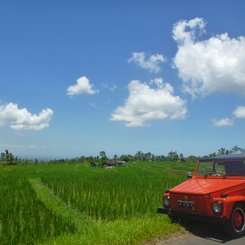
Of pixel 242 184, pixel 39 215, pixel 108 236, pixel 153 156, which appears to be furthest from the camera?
pixel 153 156

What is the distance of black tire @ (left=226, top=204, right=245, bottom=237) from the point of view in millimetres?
7884

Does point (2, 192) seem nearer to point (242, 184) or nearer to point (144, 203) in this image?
point (144, 203)

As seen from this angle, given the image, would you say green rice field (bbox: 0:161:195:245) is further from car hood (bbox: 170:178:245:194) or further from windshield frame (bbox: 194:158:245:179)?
windshield frame (bbox: 194:158:245:179)

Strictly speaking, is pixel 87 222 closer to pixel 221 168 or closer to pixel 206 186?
pixel 206 186

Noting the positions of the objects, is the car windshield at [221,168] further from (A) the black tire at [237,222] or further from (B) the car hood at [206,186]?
(A) the black tire at [237,222]

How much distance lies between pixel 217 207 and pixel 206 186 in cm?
80

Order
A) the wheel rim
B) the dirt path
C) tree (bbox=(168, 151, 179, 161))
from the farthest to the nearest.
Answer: tree (bbox=(168, 151, 179, 161)), the wheel rim, the dirt path

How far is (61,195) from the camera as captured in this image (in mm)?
16594

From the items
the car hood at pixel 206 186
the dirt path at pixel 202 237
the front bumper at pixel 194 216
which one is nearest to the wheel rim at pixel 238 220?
the dirt path at pixel 202 237

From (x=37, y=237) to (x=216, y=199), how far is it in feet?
14.3

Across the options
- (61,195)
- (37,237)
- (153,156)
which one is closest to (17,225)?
(37,237)

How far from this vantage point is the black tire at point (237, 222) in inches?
310

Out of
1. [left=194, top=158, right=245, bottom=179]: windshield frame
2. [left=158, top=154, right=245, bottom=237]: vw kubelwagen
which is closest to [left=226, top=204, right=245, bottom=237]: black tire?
[left=158, top=154, right=245, bottom=237]: vw kubelwagen

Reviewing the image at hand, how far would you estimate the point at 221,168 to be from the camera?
30.3 feet
